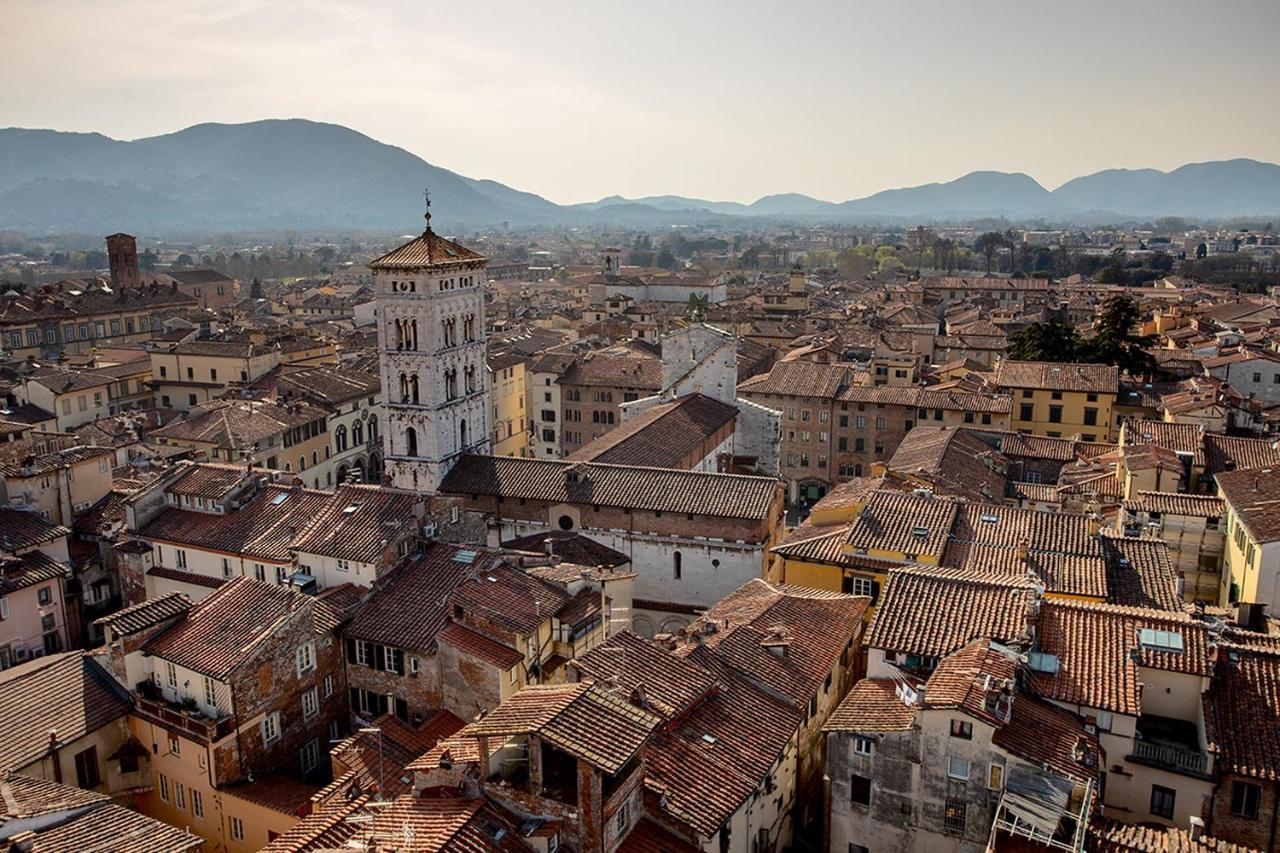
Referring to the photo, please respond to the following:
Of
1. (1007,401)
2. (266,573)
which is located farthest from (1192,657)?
(1007,401)

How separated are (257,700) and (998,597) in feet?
66.7

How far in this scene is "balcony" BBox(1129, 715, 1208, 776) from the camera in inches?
847

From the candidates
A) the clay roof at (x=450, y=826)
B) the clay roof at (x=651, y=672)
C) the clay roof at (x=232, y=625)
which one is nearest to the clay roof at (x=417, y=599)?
the clay roof at (x=232, y=625)

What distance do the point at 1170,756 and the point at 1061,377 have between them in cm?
4360

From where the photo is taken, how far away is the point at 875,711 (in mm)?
22688

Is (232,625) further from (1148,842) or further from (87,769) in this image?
(1148,842)

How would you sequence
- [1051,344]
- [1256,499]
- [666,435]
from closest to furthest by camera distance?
[1256,499] → [666,435] → [1051,344]

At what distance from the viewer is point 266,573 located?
3444 centimetres

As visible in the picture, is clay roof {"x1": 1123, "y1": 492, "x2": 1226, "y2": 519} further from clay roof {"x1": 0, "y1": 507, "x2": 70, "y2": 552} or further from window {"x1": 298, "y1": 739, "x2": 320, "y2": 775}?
clay roof {"x1": 0, "y1": 507, "x2": 70, "y2": 552}

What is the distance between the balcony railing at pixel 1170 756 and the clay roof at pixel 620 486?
1596cm

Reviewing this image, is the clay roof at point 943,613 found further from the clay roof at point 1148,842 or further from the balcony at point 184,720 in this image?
the balcony at point 184,720

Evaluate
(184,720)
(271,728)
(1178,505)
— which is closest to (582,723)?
(271,728)

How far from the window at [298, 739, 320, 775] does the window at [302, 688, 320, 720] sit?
0.81 m

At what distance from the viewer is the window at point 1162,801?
21.8 meters
